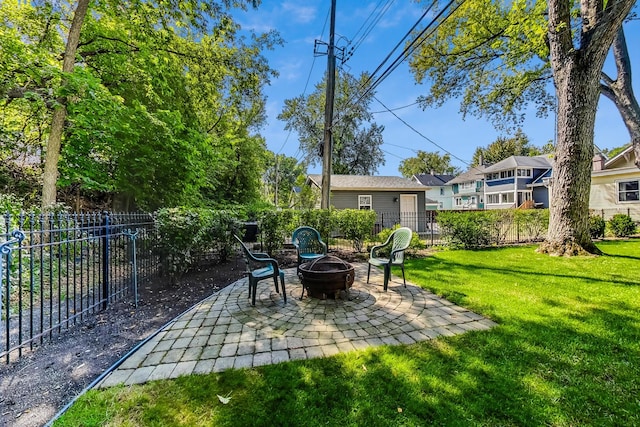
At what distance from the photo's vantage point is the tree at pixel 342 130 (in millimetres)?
21302

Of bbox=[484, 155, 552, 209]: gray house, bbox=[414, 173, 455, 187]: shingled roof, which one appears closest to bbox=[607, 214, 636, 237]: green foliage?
bbox=[484, 155, 552, 209]: gray house

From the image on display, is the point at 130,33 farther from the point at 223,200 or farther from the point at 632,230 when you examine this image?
the point at 632,230

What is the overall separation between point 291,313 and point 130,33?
353 inches

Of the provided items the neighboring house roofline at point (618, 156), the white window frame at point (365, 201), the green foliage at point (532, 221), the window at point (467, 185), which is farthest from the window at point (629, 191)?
the window at point (467, 185)

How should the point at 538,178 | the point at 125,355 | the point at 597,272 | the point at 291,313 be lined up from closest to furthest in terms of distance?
the point at 125,355 < the point at 291,313 < the point at 597,272 < the point at 538,178

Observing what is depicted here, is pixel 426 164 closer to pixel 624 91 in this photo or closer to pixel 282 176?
pixel 282 176

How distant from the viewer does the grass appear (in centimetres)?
183

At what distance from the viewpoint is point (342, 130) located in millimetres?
24000

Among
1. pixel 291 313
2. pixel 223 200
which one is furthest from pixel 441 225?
pixel 223 200

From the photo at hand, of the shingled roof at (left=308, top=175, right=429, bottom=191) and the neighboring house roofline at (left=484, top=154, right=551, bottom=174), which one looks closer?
the shingled roof at (left=308, top=175, right=429, bottom=191)

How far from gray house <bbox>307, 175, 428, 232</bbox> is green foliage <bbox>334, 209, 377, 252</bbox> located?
21.0ft

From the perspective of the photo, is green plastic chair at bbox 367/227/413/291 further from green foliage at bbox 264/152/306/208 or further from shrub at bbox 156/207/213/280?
green foliage at bbox 264/152/306/208

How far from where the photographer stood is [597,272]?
5.42 meters

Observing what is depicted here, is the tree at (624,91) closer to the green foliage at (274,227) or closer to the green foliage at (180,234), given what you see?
the green foliage at (274,227)
